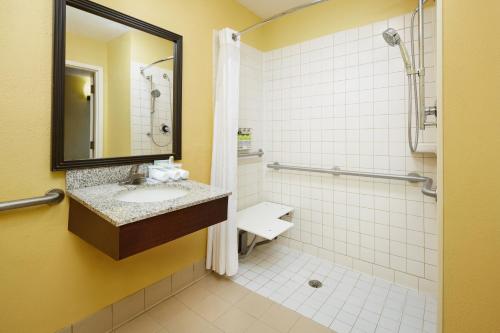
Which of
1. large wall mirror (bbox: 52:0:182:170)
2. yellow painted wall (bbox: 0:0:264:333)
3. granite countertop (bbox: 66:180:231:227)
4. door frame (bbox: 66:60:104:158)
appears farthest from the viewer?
door frame (bbox: 66:60:104:158)

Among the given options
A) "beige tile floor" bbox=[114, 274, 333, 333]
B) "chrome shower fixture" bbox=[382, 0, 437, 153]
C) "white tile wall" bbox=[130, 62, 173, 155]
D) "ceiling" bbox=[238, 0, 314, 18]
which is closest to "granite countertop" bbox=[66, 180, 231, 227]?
"white tile wall" bbox=[130, 62, 173, 155]

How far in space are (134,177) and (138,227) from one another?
0.55 metres

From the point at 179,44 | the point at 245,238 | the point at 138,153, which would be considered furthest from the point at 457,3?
the point at 245,238

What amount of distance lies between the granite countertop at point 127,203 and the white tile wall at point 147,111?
0.30 metres

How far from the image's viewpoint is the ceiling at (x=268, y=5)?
2.23 m

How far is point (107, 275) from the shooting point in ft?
4.75

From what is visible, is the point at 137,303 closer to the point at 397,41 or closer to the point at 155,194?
the point at 155,194

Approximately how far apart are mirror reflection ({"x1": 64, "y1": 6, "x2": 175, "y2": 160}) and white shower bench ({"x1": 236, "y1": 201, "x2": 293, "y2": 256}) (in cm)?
94

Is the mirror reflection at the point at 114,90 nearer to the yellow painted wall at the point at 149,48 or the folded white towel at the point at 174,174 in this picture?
the yellow painted wall at the point at 149,48

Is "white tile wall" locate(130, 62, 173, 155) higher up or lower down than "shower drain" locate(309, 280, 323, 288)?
higher up

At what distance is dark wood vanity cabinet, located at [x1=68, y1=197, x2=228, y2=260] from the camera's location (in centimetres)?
97

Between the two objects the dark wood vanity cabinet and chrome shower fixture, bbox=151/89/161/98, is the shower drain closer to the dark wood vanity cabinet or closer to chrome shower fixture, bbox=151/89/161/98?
the dark wood vanity cabinet

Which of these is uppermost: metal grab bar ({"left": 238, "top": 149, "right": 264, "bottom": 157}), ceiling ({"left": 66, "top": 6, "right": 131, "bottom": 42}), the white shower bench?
ceiling ({"left": 66, "top": 6, "right": 131, "bottom": 42})

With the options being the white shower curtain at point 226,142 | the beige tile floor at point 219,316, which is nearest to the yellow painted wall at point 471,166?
the beige tile floor at point 219,316
